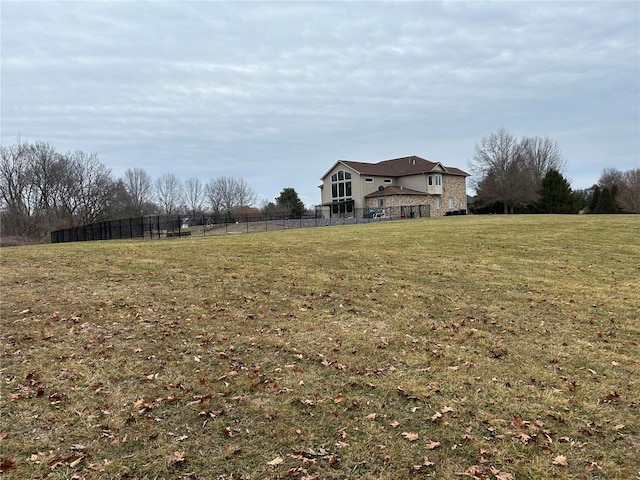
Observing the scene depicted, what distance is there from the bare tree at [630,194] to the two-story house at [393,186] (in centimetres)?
1718

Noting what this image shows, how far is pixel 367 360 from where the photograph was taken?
5.47m

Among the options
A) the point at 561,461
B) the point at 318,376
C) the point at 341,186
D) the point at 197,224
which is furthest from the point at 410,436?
the point at 341,186

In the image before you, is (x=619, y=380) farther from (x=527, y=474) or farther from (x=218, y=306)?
(x=218, y=306)

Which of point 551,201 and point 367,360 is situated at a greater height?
point 551,201

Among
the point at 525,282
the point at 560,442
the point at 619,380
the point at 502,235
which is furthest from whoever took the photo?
the point at 502,235

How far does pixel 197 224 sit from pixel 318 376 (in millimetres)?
41820

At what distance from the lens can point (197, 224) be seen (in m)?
44.6

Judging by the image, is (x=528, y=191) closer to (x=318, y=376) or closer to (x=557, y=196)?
(x=557, y=196)

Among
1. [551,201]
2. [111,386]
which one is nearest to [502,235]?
[111,386]

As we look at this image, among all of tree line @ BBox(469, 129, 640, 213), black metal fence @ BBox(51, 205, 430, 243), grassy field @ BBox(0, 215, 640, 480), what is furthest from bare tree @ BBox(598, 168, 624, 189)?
grassy field @ BBox(0, 215, 640, 480)

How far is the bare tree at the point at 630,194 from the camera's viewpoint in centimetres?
4491

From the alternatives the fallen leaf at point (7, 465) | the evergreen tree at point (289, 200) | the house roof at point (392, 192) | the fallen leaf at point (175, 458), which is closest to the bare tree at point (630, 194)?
the house roof at point (392, 192)

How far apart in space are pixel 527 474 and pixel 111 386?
427 cm

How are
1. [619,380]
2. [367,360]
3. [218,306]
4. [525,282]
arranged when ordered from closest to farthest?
[619,380]
[367,360]
[218,306]
[525,282]
